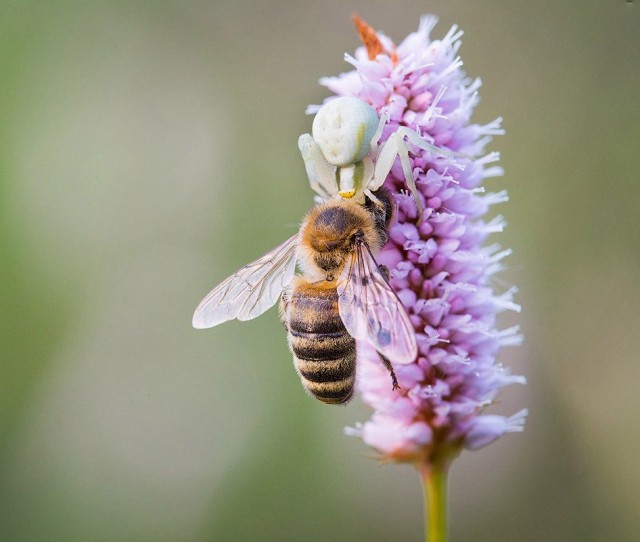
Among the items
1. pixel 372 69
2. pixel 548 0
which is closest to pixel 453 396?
pixel 372 69

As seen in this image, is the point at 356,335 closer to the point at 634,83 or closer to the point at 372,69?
the point at 372,69

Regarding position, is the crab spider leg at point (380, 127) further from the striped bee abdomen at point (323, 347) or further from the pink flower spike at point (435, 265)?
the striped bee abdomen at point (323, 347)

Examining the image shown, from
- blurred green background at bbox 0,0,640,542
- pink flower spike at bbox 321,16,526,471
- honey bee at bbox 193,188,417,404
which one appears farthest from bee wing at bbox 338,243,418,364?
blurred green background at bbox 0,0,640,542

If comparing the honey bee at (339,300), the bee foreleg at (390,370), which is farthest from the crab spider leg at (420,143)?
the bee foreleg at (390,370)

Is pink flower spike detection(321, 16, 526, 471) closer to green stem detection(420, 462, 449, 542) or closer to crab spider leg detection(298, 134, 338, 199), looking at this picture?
green stem detection(420, 462, 449, 542)

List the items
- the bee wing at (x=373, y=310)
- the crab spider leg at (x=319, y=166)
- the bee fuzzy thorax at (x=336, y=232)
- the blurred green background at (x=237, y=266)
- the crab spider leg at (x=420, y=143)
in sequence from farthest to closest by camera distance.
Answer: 1. the blurred green background at (x=237, y=266)
2. the crab spider leg at (x=319, y=166)
3. the bee fuzzy thorax at (x=336, y=232)
4. the crab spider leg at (x=420, y=143)
5. the bee wing at (x=373, y=310)

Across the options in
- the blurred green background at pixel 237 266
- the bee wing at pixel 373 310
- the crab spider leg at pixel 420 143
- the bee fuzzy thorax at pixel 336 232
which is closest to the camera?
the bee wing at pixel 373 310

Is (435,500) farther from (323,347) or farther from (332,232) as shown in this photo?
(332,232)
